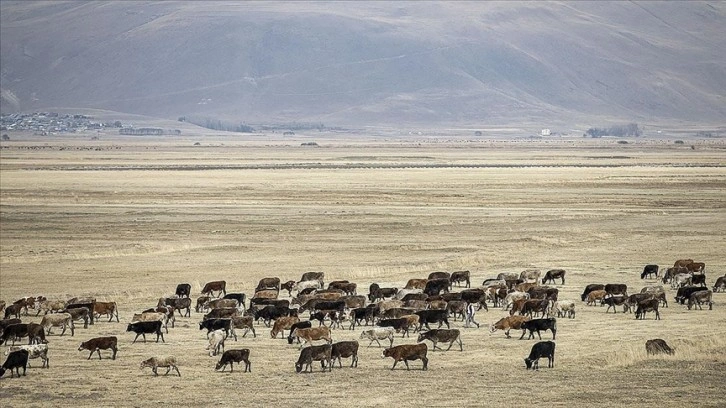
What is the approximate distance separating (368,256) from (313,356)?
63.4ft

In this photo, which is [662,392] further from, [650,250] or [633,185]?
[633,185]

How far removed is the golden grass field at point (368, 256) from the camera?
19484 mm

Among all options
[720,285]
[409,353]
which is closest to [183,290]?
[409,353]

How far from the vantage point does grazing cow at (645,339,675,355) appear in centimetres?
2178

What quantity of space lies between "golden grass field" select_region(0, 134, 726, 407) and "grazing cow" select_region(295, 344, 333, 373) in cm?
29

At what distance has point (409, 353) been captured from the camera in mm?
20812

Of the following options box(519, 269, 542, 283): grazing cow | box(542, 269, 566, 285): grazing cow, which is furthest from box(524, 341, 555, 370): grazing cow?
box(542, 269, 566, 285): grazing cow

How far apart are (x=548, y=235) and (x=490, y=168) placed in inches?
2218

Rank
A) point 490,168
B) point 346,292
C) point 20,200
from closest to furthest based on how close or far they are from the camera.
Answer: point 346,292, point 20,200, point 490,168

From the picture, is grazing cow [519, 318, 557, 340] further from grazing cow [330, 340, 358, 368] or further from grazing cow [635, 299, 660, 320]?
grazing cow [330, 340, 358, 368]

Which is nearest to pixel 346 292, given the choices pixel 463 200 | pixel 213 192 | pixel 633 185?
pixel 463 200

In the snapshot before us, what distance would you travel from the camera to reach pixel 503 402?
1838 centimetres

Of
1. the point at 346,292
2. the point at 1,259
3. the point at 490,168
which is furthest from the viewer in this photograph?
the point at 490,168

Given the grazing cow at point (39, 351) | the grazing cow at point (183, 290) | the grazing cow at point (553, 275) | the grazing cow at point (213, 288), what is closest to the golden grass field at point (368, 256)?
the grazing cow at point (39, 351)
